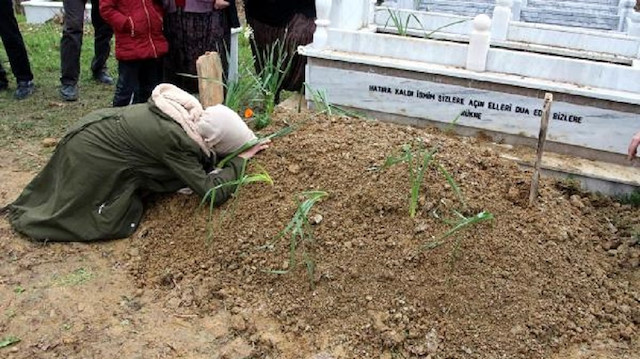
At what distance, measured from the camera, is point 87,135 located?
336 cm

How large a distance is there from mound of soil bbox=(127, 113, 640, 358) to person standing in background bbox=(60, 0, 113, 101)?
8.15 feet

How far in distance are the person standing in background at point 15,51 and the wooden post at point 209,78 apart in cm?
231

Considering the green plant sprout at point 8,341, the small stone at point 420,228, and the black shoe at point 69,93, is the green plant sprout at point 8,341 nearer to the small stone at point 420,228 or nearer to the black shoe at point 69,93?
the small stone at point 420,228

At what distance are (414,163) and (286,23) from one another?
2144 millimetres

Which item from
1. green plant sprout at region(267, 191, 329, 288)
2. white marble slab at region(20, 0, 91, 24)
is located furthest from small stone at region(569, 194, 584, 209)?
white marble slab at region(20, 0, 91, 24)

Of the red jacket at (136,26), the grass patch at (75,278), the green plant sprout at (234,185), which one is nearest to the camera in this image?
the grass patch at (75,278)

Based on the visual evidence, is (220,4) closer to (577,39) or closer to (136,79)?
(136,79)

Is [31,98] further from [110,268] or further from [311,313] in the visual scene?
[311,313]

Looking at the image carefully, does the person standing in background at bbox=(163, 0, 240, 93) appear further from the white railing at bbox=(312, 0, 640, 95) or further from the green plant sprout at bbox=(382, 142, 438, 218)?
the green plant sprout at bbox=(382, 142, 438, 218)

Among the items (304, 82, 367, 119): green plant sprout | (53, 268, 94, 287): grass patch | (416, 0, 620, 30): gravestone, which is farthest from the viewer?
(416, 0, 620, 30): gravestone

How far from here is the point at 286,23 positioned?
16.3 ft

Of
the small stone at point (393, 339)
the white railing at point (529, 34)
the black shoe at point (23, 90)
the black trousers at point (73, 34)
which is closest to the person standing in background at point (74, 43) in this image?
the black trousers at point (73, 34)

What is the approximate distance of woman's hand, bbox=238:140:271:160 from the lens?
3504 millimetres

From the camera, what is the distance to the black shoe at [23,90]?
555cm
